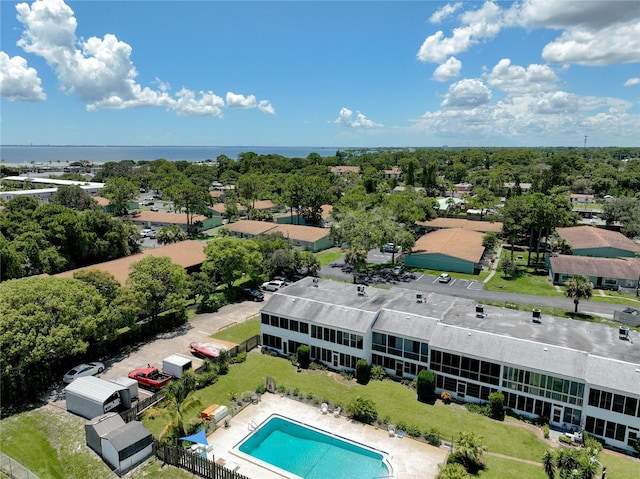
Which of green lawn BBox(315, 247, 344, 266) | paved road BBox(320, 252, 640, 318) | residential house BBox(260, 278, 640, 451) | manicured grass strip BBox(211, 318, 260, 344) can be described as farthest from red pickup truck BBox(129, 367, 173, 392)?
green lawn BBox(315, 247, 344, 266)

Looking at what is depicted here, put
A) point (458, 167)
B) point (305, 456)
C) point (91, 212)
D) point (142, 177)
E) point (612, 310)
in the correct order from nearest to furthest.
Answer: point (305, 456) < point (612, 310) < point (91, 212) < point (142, 177) < point (458, 167)

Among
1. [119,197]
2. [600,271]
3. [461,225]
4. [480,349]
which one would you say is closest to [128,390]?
[480,349]

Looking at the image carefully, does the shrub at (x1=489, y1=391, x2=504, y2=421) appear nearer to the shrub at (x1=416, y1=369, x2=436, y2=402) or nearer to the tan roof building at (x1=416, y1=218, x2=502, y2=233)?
the shrub at (x1=416, y1=369, x2=436, y2=402)

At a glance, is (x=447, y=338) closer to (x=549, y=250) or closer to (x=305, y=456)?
(x=305, y=456)

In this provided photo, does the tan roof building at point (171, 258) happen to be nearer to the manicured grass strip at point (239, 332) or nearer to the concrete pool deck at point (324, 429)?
the manicured grass strip at point (239, 332)

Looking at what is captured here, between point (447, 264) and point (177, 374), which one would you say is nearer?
point (177, 374)

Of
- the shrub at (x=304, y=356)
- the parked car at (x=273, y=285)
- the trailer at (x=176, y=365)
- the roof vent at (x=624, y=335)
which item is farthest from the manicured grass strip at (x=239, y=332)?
the roof vent at (x=624, y=335)

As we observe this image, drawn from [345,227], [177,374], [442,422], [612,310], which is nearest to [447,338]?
[442,422]
